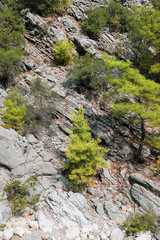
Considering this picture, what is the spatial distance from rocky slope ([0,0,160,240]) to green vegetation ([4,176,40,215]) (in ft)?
1.01

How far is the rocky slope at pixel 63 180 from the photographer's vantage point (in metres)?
7.66

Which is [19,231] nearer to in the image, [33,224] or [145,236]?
[33,224]

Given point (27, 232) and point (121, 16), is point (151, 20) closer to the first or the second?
point (121, 16)

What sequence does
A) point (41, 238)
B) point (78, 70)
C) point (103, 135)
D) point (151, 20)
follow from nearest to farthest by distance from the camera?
point (41, 238)
point (103, 135)
point (151, 20)
point (78, 70)

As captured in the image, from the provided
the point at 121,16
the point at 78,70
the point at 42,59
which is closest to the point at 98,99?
the point at 78,70

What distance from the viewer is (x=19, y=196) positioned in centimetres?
822

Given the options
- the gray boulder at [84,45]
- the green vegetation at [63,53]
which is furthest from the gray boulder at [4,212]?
the gray boulder at [84,45]

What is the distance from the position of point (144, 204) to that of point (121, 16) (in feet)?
93.2

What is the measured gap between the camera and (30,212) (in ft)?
26.3

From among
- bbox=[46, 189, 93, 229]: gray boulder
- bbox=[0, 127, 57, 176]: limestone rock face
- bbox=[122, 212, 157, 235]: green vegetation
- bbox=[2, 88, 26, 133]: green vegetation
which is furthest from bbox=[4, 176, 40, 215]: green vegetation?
bbox=[122, 212, 157, 235]: green vegetation

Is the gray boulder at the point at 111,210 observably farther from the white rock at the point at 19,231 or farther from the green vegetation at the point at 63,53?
the green vegetation at the point at 63,53

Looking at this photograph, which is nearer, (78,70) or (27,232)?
(27,232)

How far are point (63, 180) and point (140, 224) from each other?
5.07 metres

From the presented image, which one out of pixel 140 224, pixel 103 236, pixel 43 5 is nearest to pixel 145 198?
pixel 140 224
